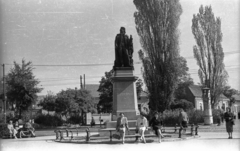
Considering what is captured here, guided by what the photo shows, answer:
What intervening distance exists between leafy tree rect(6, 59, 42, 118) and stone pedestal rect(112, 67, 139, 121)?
1938cm

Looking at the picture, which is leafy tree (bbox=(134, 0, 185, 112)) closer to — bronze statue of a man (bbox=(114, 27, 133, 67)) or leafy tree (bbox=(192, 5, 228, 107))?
leafy tree (bbox=(192, 5, 228, 107))

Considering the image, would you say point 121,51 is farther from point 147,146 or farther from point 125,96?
point 147,146

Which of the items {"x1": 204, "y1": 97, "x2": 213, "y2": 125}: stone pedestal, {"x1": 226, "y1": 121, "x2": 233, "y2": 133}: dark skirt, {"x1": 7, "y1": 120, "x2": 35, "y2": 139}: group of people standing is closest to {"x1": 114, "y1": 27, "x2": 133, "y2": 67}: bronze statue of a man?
{"x1": 226, "y1": 121, "x2": 233, "y2": 133}: dark skirt

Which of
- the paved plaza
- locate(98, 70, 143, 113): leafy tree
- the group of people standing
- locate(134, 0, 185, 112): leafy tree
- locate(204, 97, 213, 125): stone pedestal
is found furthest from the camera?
locate(98, 70, 143, 113): leafy tree

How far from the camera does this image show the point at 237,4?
14375 mm

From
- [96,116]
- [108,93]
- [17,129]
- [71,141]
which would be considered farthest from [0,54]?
[96,116]

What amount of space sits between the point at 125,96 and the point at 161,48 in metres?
16.3

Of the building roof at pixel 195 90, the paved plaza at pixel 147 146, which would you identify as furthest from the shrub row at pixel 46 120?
the building roof at pixel 195 90

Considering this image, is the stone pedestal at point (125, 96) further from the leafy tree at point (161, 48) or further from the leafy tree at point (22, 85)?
the leafy tree at point (22, 85)

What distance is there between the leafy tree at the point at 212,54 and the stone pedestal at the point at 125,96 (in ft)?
74.0

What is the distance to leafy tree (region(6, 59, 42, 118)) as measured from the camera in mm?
34312

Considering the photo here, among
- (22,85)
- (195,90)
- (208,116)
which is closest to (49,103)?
(22,85)

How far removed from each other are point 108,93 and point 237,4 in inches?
1239

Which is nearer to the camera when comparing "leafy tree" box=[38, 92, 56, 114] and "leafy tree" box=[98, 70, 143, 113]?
"leafy tree" box=[38, 92, 56, 114]
